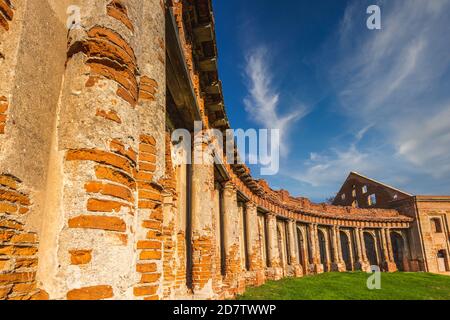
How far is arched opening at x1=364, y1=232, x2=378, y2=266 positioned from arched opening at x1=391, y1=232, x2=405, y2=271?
2.18 meters

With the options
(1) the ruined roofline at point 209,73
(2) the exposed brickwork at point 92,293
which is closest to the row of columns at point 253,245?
(1) the ruined roofline at point 209,73

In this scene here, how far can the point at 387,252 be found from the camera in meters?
31.1

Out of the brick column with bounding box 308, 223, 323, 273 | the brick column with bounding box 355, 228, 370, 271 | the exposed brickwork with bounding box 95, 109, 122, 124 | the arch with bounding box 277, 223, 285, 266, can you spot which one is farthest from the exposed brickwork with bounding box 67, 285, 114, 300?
the brick column with bounding box 355, 228, 370, 271

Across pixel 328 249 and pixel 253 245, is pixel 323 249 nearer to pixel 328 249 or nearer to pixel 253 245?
pixel 328 249

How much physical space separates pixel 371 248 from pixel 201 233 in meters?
31.8

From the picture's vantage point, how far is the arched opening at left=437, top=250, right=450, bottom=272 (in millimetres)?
30562

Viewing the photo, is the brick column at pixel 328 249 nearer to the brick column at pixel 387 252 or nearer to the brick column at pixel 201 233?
the brick column at pixel 387 252

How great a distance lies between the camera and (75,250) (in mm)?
1659

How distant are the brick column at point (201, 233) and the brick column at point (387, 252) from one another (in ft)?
96.0

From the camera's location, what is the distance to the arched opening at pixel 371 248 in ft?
106

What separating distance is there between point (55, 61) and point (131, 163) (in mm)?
847

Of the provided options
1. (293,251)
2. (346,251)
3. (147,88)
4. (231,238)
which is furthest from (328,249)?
(147,88)

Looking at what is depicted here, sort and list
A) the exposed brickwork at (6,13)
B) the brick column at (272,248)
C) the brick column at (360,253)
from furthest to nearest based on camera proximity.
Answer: the brick column at (360,253) → the brick column at (272,248) → the exposed brickwork at (6,13)
